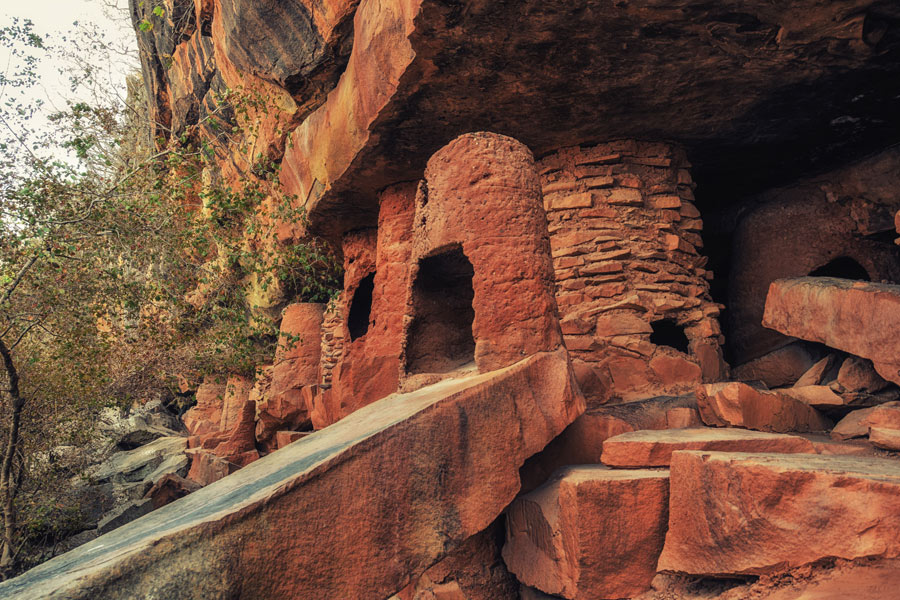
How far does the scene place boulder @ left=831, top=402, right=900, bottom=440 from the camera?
7.66 feet

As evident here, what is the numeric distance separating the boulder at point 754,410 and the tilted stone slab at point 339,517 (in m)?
1.19

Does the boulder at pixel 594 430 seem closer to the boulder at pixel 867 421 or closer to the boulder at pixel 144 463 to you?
the boulder at pixel 867 421

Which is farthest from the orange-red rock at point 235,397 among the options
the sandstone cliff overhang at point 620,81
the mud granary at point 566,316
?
the sandstone cliff overhang at point 620,81

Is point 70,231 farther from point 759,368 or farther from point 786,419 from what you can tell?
point 759,368

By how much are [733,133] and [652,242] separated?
1.39 meters

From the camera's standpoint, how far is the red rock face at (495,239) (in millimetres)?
2807

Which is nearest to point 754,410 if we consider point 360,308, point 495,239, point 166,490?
point 495,239

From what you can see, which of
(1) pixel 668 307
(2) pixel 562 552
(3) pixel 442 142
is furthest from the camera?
(3) pixel 442 142

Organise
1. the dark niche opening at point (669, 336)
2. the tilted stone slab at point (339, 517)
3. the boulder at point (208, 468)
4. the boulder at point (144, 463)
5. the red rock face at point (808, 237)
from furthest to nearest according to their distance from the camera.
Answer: the boulder at point (144, 463) < the boulder at point (208, 468) < the dark niche opening at point (669, 336) < the red rock face at point (808, 237) < the tilted stone slab at point (339, 517)

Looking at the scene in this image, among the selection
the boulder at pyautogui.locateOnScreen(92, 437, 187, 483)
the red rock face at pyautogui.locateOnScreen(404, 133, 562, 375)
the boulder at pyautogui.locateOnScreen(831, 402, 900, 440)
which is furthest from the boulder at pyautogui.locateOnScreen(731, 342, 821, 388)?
the boulder at pyautogui.locateOnScreen(92, 437, 187, 483)

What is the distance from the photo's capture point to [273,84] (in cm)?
627

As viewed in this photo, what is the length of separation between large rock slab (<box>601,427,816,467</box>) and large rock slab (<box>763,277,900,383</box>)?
1.02 m

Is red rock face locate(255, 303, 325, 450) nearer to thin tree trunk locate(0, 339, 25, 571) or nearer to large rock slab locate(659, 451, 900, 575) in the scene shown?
thin tree trunk locate(0, 339, 25, 571)

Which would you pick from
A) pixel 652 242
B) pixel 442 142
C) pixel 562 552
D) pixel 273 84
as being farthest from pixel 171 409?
pixel 562 552
